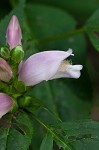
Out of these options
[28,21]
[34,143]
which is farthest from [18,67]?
[28,21]

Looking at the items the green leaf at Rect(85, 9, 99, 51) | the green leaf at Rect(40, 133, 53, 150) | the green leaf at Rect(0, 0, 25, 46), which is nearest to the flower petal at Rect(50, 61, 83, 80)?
the green leaf at Rect(40, 133, 53, 150)

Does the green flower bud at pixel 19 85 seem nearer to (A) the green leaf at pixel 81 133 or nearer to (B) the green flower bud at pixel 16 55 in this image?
(B) the green flower bud at pixel 16 55

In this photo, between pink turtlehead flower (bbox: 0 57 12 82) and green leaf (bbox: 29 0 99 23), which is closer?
pink turtlehead flower (bbox: 0 57 12 82)

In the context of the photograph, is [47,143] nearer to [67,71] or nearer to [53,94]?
[67,71]

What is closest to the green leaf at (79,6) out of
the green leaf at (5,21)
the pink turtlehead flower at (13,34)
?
the green leaf at (5,21)

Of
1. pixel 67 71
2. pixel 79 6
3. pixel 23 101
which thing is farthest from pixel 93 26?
pixel 79 6

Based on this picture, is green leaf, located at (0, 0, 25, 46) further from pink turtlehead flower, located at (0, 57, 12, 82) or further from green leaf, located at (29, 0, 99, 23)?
green leaf, located at (29, 0, 99, 23)
